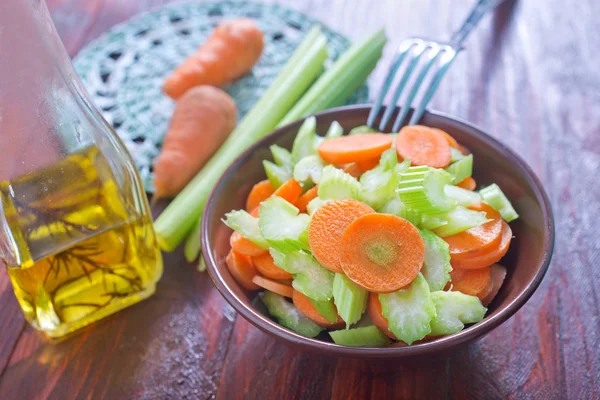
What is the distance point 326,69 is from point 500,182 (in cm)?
61

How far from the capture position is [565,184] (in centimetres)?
119

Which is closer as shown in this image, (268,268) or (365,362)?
(365,362)

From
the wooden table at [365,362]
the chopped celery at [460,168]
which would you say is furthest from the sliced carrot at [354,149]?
the wooden table at [365,362]

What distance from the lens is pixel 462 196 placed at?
92 centimetres

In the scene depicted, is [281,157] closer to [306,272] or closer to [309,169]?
[309,169]

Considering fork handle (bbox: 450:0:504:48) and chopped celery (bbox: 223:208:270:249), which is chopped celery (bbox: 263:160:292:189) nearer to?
chopped celery (bbox: 223:208:270:249)

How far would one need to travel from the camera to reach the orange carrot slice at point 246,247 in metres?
0.91

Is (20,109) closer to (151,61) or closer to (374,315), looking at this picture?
(374,315)

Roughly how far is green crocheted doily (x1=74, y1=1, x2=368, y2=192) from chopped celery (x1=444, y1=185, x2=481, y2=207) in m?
0.50

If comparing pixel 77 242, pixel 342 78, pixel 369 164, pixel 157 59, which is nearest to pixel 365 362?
pixel 369 164

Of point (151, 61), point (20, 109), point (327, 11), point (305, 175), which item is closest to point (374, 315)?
point (305, 175)

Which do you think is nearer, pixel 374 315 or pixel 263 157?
pixel 374 315

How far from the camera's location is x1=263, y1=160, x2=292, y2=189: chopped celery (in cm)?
101

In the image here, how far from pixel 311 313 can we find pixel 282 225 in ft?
0.43
